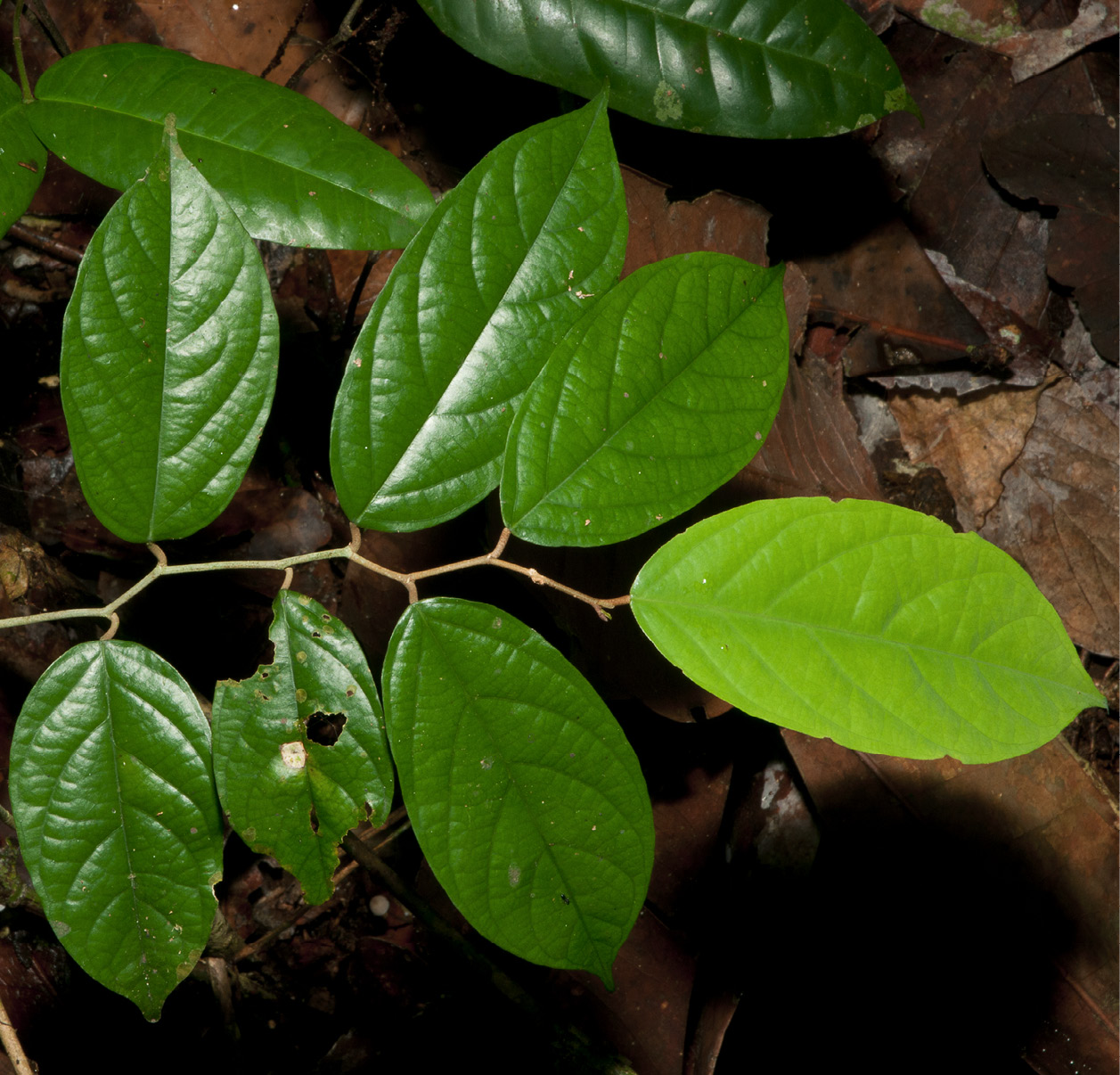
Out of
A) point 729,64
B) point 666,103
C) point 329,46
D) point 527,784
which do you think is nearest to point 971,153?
point 729,64

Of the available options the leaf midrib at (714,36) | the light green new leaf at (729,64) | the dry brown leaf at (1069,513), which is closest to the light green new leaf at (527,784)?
the light green new leaf at (729,64)

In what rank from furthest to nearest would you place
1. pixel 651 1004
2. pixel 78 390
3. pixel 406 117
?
pixel 406 117
pixel 651 1004
pixel 78 390

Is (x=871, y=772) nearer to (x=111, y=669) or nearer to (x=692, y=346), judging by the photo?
(x=692, y=346)

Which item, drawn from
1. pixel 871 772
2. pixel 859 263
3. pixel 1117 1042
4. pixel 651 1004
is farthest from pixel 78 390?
pixel 1117 1042

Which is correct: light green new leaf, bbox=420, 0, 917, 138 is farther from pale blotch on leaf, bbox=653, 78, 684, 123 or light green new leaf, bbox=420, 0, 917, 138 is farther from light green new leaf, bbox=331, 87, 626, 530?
light green new leaf, bbox=331, 87, 626, 530

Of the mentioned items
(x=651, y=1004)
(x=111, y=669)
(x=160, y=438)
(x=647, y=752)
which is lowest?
(x=651, y=1004)

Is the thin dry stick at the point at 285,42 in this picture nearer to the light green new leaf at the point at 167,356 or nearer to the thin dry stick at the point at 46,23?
the thin dry stick at the point at 46,23

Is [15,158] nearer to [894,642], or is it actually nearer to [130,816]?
[130,816]
